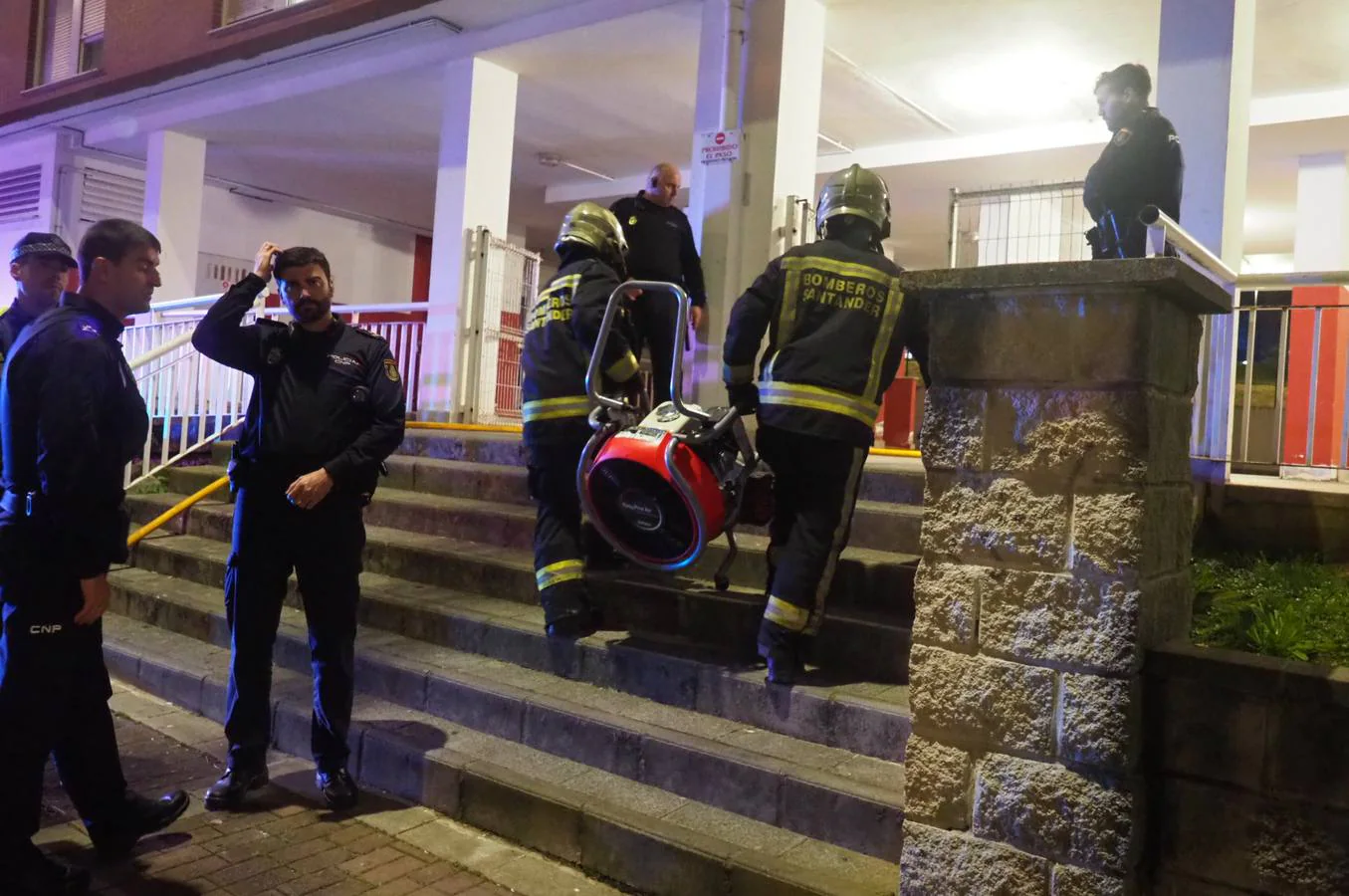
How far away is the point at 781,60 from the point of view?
7879 mm

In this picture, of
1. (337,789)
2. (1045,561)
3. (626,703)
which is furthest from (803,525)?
(337,789)

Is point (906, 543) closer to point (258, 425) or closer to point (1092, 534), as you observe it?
point (1092, 534)

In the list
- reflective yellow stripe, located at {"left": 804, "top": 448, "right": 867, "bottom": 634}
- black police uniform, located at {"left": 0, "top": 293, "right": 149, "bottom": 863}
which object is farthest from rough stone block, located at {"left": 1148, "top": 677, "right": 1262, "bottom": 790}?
black police uniform, located at {"left": 0, "top": 293, "right": 149, "bottom": 863}

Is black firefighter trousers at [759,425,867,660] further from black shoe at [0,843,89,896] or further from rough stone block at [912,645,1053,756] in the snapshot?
black shoe at [0,843,89,896]

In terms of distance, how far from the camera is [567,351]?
455 cm

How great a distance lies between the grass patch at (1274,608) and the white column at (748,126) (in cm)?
467

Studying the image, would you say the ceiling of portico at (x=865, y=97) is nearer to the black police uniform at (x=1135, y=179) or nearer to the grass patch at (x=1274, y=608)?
the black police uniform at (x=1135, y=179)

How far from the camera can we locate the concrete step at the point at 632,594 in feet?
Answer: 13.0

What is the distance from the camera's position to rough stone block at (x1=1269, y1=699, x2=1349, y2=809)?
2.25m

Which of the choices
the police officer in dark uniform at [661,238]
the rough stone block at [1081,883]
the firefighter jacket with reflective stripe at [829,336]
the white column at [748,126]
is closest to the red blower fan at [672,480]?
the firefighter jacket with reflective stripe at [829,336]

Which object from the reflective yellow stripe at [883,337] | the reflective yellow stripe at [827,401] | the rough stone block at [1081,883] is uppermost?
the reflective yellow stripe at [883,337]

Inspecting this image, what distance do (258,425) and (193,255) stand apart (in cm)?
1024

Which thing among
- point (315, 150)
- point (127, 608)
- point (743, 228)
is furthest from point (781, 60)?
point (315, 150)

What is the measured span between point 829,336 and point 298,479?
206 cm
